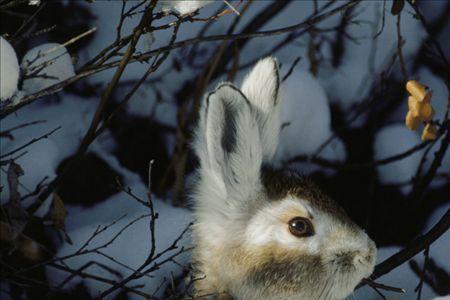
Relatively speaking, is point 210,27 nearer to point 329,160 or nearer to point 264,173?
point 329,160

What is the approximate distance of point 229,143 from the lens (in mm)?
3316

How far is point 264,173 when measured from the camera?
3508mm

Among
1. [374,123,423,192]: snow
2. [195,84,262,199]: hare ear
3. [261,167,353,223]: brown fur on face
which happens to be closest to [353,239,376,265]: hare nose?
[261,167,353,223]: brown fur on face

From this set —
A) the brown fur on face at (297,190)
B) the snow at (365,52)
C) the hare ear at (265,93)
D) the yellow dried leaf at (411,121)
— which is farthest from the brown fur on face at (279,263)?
the snow at (365,52)

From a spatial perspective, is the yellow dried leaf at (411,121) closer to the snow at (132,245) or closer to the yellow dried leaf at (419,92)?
the yellow dried leaf at (419,92)

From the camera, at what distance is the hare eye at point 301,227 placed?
10.6ft

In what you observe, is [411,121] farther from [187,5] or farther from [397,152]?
[187,5]

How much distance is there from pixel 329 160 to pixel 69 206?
1520mm

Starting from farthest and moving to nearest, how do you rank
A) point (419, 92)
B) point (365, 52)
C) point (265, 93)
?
1. point (365, 52)
2. point (419, 92)
3. point (265, 93)

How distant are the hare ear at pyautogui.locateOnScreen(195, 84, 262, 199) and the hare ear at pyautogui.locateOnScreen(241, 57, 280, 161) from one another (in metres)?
0.25

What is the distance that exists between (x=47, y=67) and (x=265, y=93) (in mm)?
1064

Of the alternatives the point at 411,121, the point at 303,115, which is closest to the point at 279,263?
the point at 411,121

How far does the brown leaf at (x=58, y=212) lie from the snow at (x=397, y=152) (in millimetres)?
1862

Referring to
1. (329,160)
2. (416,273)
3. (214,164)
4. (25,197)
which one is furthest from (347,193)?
(25,197)
